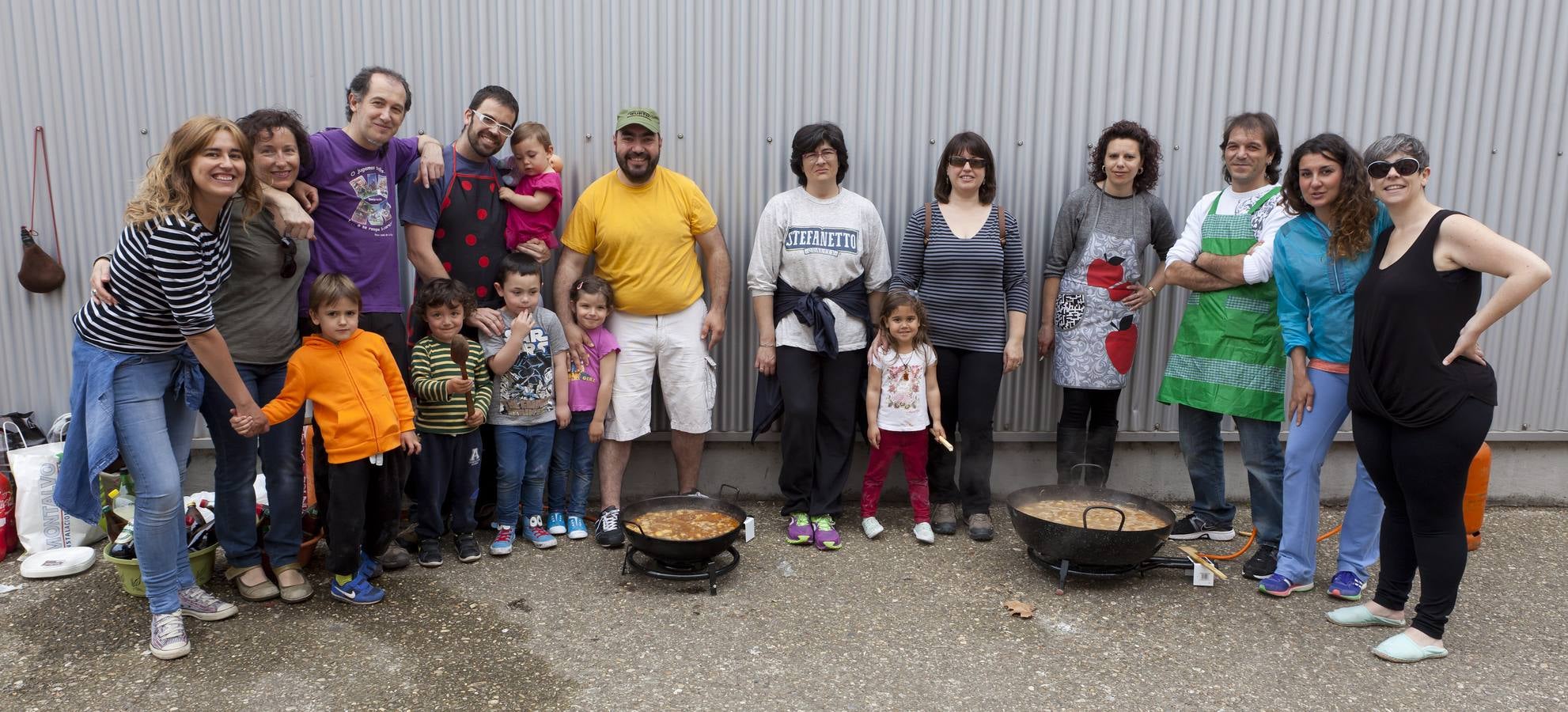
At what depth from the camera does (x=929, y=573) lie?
4.44 metres

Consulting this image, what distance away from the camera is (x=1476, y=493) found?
4637 millimetres

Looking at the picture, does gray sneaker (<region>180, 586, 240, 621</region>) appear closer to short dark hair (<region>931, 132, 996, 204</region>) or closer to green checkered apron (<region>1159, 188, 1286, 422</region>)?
short dark hair (<region>931, 132, 996, 204</region>)

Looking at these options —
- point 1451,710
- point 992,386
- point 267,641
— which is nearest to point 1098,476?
point 992,386

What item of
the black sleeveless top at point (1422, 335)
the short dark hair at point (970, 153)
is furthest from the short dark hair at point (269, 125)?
the black sleeveless top at point (1422, 335)

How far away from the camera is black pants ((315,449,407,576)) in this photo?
3887 mm

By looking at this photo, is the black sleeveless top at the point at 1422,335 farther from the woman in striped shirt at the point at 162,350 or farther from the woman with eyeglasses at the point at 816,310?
the woman in striped shirt at the point at 162,350

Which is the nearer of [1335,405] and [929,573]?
[1335,405]

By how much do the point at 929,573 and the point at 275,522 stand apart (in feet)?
9.38

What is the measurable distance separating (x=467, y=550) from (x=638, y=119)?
7.14ft

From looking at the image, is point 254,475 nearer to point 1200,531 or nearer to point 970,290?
point 970,290

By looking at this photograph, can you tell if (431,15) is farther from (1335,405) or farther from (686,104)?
(1335,405)

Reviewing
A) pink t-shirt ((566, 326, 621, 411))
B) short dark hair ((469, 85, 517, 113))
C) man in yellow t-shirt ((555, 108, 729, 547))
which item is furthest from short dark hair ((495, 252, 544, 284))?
short dark hair ((469, 85, 517, 113))

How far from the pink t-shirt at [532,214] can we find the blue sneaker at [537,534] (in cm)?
135

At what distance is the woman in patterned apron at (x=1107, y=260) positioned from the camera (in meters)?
4.83
